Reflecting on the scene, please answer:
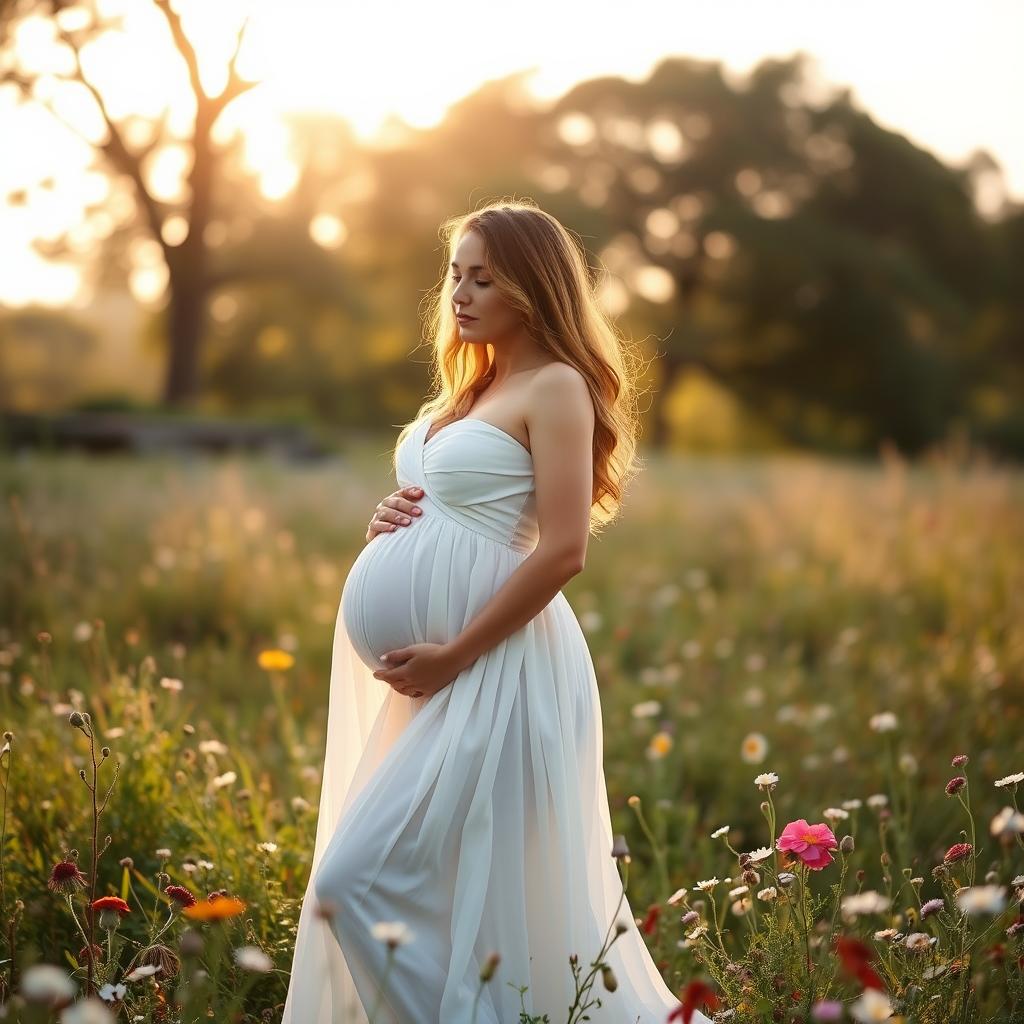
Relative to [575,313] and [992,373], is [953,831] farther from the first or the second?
[992,373]

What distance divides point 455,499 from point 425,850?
0.74m

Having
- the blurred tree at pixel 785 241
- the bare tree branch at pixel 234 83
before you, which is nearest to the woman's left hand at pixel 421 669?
the bare tree branch at pixel 234 83

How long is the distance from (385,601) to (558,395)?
59 cm

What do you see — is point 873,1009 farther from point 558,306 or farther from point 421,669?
point 558,306

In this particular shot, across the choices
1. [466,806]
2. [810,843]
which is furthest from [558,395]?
[810,843]

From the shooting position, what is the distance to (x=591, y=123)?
29.1m

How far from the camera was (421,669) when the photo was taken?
7.22 ft

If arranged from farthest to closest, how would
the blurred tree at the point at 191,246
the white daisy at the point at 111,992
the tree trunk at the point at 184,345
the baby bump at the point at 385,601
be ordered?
the tree trunk at the point at 184,345, the blurred tree at the point at 191,246, the baby bump at the point at 385,601, the white daisy at the point at 111,992

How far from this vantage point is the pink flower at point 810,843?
82.4 inches

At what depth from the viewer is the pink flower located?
6.87 ft

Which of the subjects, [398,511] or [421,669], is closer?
[421,669]

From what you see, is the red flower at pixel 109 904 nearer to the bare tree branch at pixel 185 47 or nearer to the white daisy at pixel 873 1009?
the white daisy at pixel 873 1009

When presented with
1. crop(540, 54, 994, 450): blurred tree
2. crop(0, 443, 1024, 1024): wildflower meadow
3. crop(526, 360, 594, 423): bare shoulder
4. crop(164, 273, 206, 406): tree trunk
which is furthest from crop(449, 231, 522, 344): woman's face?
crop(540, 54, 994, 450): blurred tree

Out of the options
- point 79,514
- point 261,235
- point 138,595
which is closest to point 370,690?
point 138,595
